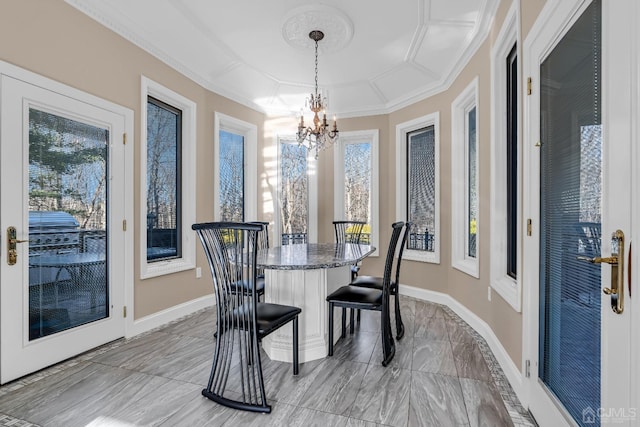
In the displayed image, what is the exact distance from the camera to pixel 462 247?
3.93 meters

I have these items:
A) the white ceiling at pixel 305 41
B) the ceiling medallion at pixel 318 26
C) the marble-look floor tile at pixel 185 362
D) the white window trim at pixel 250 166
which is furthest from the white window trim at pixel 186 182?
the ceiling medallion at pixel 318 26

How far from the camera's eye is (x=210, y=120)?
4223mm

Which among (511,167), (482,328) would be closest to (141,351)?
(482,328)

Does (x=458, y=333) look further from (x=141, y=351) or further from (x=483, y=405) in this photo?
(x=141, y=351)

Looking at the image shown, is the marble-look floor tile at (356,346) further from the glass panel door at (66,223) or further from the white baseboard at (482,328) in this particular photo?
the glass panel door at (66,223)

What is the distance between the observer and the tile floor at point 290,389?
187 centimetres

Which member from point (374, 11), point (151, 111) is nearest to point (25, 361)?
point (151, 111)

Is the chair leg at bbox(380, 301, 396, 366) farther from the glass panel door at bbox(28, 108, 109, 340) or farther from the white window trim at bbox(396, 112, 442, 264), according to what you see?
the glass panel door at bbox(28, 108, 109, 340)

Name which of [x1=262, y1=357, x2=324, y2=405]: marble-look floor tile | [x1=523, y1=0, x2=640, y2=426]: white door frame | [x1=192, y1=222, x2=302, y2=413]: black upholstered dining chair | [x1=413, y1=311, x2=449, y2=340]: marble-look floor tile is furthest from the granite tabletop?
[x1=523, y1=0, x2=640, y2=426]: white door frame

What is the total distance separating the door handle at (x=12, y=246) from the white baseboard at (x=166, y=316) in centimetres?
116

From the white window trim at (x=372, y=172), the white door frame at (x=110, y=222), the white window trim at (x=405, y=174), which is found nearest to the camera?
the white door frame at (x=110, y=222)

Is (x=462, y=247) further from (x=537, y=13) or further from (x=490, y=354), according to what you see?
(x=537, y=13)

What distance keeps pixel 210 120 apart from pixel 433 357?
3.55 meters

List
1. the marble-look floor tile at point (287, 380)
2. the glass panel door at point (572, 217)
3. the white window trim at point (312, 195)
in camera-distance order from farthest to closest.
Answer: the white window trim at point (312, 195)
the marble-look floor tile at point (287, 380)
the glass panel door at point (572, 217)
